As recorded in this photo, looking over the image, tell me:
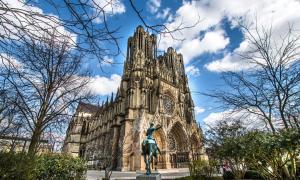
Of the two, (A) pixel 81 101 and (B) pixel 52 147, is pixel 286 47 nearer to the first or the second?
(A) pixel 81 101

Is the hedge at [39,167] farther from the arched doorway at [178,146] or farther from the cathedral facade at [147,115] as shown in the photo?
the arched doorway at [178,146]

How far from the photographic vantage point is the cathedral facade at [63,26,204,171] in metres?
26.6

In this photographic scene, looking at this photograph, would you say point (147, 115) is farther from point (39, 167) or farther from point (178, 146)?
point (39, 167)

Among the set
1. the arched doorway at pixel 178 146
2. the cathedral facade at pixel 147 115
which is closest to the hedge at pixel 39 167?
the cathedral facade at pixel 147 115

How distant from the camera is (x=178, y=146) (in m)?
30.6

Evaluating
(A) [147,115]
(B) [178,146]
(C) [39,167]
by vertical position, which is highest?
(A) [147,115]

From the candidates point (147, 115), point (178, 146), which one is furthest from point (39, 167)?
point (178, 146)

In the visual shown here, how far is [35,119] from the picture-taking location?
10.2 meters

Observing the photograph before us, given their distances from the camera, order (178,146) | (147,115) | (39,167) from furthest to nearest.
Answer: (178,146), (147,115), (39,167)

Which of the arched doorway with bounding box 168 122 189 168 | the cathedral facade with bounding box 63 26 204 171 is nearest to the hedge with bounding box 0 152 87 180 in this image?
the cathedral facade with bounding box 63 26 204 171

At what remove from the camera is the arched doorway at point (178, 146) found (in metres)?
28.6

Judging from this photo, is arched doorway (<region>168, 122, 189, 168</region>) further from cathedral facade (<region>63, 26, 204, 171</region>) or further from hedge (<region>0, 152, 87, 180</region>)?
hedge (<region>0, 152, 87, 180</region>)

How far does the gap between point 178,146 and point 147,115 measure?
7.42 metres

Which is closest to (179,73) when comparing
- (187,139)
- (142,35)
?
(142,35)
